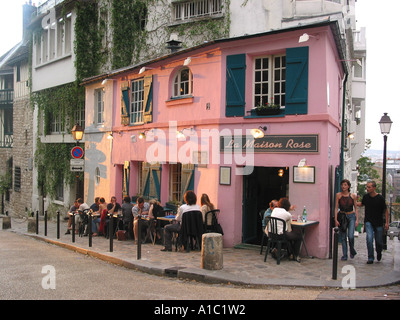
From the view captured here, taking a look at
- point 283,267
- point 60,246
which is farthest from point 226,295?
point 60,246

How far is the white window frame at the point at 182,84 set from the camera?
1293 centimetres

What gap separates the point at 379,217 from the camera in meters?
9.09

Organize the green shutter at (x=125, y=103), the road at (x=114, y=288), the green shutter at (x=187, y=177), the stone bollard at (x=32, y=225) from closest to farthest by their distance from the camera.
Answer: the road at (x=114, y=288) → the green shutter at (x=187, y=177) → the green shutter at (x=125, y=103) → the stone bollard at (x=32, y=225)

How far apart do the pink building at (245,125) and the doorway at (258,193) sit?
0.09ft

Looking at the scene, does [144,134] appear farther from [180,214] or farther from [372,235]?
[372,235]

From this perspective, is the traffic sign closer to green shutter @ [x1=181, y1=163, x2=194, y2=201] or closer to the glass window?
the glass window

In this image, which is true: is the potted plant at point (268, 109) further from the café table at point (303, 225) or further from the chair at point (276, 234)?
the chair at point (276, 234)

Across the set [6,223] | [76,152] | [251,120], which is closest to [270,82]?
[251,120]

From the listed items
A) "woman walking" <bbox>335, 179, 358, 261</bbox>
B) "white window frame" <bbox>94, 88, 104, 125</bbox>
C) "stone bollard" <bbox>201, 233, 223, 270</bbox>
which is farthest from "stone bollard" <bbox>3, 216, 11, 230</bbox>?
"woman walking" <bbox>335, 179, 358, 261</bbox>

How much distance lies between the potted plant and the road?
460 centimetres

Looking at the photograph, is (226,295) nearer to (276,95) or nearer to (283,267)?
(283,267)

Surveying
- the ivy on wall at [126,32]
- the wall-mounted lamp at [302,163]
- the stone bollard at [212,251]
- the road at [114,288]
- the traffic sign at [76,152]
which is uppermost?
the ivy on wall at [126,32]

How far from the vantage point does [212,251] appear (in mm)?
8508

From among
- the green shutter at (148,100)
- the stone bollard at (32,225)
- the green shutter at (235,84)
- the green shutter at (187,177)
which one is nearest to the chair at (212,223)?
the green shutter at (187,177)
